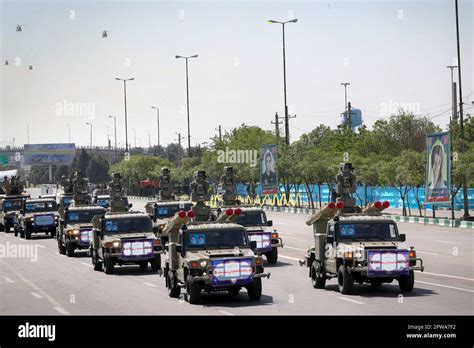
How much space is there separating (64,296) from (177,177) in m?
93.8

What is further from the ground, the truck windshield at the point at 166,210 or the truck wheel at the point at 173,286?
the truck windshield at the point at 166,210

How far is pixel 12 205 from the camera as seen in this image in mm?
62312

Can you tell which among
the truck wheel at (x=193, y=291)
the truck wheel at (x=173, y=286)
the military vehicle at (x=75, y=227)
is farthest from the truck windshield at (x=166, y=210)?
the truck wheel at (x=193, y=291)

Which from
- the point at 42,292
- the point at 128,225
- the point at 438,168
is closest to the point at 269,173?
the point at 438,168

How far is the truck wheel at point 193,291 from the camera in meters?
23.4

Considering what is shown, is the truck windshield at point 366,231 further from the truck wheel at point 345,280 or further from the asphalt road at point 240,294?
the asphalt road at point 240,294

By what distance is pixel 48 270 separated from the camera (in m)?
35.8

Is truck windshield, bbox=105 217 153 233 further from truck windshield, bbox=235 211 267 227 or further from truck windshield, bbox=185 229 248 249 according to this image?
truck windshield, bbox=185 229 248 249

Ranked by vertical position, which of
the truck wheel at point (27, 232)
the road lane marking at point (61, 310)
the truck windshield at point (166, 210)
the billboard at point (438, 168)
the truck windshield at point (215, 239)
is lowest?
the road lane marking at point (61, 310)

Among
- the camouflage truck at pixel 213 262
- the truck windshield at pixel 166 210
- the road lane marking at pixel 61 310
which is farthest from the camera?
the truck windshield at pixel 166 210

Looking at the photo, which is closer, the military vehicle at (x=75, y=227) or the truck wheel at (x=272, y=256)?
the truck wheel at (x=272, y=256)

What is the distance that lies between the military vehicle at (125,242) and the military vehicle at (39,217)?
19.9 meters

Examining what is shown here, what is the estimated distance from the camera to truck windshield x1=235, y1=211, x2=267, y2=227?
114 feet
